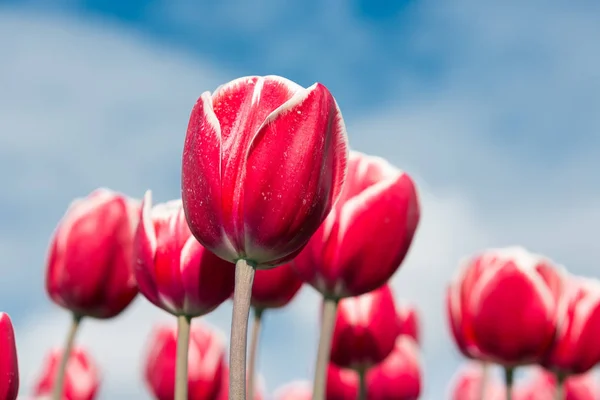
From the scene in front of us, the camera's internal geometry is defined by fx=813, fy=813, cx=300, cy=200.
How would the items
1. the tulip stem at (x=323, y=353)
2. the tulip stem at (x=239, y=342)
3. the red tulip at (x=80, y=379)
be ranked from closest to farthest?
1. the tulip stem at (x=239, y=342)
2. the tulip stem at (x=323, y=353)
3. the red tulip at (x=80, y=379)

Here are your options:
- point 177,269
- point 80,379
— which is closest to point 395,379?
point 80,379

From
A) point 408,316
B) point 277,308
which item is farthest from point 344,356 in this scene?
point 408,316

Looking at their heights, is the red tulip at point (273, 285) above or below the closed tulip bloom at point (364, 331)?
above

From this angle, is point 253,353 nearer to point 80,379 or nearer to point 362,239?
point 362,239

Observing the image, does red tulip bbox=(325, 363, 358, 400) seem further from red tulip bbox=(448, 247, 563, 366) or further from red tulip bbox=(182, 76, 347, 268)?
red tulip bbox=(182, 76, 347, 268)

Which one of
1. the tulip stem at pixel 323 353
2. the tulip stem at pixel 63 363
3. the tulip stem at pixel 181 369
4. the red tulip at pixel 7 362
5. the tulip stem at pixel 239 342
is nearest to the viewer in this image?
the tulip stem at pixel 239 342

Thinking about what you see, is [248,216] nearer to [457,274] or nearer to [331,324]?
[331,324]

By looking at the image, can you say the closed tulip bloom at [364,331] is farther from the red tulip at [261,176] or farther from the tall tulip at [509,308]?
the red tulip at [261,176]

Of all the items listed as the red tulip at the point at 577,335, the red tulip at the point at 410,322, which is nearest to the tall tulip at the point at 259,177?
the red tulip at the point at 577,335

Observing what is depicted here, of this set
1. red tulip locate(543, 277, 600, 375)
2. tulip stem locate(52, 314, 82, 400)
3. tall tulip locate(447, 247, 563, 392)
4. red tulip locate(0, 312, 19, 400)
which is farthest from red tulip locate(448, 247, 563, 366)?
red tulip locate(0, 312, 19, 400)
